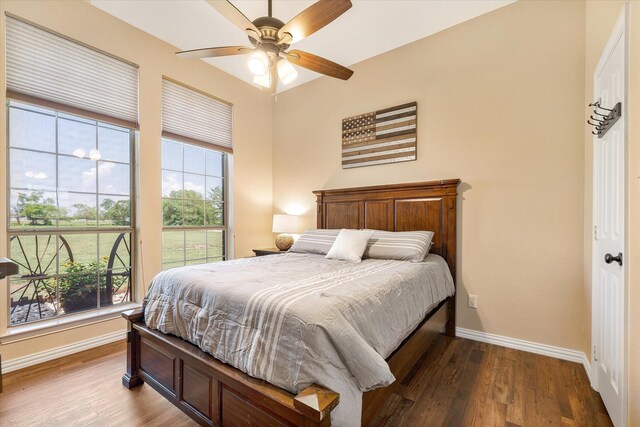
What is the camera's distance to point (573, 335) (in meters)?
2.30

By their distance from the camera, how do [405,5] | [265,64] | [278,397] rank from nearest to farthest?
[278,397], [265,64], [405,5]

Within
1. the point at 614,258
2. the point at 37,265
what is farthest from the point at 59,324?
the point at 614,258

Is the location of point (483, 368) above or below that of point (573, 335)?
below

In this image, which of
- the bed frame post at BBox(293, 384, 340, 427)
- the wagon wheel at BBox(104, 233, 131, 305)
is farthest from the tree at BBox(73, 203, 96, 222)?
the bed frame post at BBox(293, 384, 340, 427)

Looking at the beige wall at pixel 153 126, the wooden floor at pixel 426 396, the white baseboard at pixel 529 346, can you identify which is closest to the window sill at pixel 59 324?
the beige wall at pixel 153 126

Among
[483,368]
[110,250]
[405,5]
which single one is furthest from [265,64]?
[483,368]

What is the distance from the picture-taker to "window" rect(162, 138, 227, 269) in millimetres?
3229

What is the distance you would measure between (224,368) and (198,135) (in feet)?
9.48

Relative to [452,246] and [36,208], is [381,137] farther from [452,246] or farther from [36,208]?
[36,208]

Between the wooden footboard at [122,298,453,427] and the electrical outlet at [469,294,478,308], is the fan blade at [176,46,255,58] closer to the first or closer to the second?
the wooden footboard at [122,298,453,427]

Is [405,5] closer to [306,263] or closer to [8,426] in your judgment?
[306,263]

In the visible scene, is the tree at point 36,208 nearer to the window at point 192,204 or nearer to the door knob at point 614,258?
the window at point 192,204

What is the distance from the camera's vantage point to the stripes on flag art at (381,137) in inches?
122

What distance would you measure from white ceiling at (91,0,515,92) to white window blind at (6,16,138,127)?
19.3 inches
